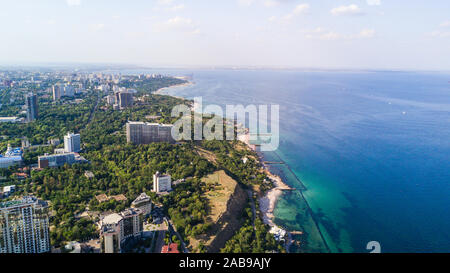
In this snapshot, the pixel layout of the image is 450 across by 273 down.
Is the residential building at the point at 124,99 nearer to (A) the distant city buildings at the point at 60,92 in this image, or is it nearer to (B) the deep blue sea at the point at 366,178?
(A) the distant city buildings at the point at 60,92

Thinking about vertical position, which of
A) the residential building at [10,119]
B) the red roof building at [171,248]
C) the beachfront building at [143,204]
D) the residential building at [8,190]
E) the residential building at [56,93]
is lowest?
the red roof building at [171,248]

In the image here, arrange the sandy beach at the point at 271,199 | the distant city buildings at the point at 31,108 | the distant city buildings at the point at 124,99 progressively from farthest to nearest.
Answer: the distant city buildings at the point at 124,99 < the distant city buildings at the point at 31,108 < the sandy beach at the point at 271,199

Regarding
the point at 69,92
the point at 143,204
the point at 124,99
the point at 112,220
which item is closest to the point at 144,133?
the point at 143,204

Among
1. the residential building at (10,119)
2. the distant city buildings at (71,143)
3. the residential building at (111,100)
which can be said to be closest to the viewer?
the distant city buildings at (71,143)

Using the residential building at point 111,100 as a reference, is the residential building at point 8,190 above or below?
below

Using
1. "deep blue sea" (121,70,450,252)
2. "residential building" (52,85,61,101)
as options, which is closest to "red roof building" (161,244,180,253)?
"deep blue sea" (121,70,450,252)

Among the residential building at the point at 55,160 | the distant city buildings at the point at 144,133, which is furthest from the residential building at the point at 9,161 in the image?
the distant city buildings at the point at 144,133

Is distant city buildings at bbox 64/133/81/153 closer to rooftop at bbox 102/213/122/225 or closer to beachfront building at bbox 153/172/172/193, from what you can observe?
beachfront building at bbox 153/172/172/193
